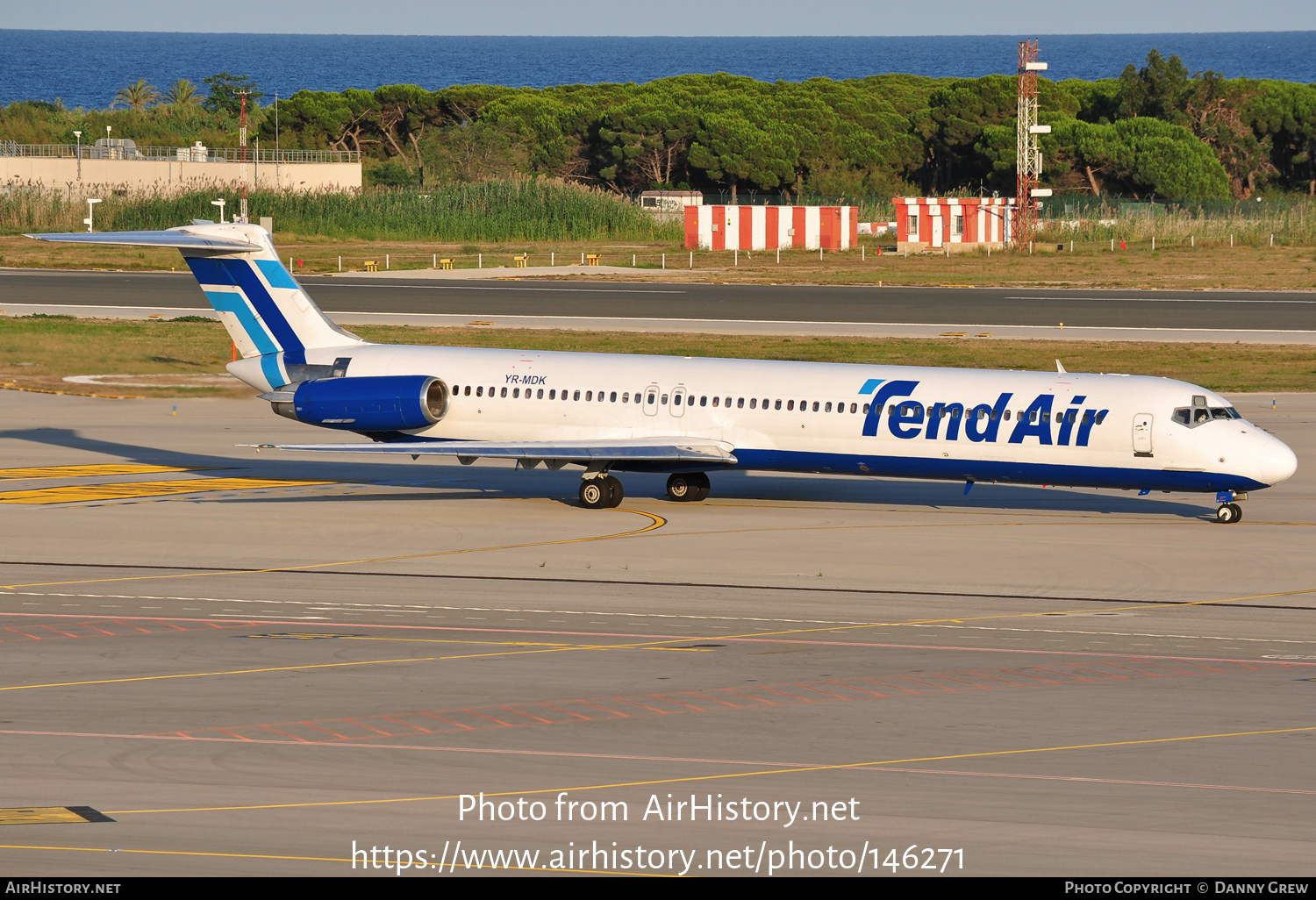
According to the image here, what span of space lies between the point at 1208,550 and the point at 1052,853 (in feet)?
54.1

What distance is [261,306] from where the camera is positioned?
3506 centimetres

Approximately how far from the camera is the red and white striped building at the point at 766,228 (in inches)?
4227

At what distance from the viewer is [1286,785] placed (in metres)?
15.1

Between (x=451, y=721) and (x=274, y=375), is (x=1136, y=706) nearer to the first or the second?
(x=451, y=721)

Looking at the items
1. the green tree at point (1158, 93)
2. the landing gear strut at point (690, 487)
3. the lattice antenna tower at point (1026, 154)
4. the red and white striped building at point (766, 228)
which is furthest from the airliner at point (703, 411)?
the green tree at point (1158, 93)

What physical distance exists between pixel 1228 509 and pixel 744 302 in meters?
47.2

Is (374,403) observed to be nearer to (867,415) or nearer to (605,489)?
(605,489)

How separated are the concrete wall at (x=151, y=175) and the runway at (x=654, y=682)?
296 ft

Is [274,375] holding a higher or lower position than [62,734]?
higher

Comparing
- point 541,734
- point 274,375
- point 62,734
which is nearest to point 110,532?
point 274,375

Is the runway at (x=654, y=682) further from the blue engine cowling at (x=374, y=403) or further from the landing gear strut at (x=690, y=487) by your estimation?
the blue engine cowling at (x=374, y=403)

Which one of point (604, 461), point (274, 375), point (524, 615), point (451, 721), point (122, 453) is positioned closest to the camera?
point (451, 721)

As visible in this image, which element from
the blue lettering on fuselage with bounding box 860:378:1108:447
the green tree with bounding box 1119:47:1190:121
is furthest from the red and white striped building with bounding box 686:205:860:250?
the blue lettering on fuselage with bounding box 860:378:1108:447

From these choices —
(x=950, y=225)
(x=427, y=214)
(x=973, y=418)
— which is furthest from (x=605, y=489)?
(x=427, y=214)
